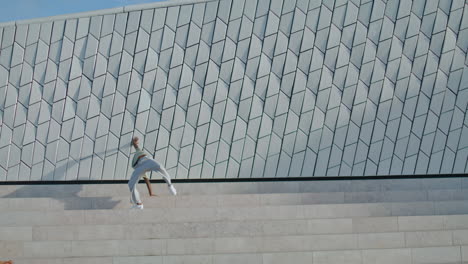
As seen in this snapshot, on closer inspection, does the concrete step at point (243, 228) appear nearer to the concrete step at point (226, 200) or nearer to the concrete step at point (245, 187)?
the concrete step at point (226, 200)

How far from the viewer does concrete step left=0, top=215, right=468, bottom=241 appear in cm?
1212

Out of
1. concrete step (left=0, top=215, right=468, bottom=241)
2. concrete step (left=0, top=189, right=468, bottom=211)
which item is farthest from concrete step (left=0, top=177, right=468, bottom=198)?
concrete step (left=0, top=215, right=468, bottom=241)

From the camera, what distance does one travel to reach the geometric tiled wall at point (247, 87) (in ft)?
54.1

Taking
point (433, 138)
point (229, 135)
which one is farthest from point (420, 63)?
point (229, 135)

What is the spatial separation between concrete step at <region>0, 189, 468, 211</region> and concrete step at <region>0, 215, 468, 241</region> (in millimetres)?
1694

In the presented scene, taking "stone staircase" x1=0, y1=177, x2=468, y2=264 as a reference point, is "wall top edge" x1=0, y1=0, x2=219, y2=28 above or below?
above

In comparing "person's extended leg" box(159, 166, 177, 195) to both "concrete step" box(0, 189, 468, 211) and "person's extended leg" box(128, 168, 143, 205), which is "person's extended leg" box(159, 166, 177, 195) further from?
"person's extended leg" box(128, 168, 143, 205)

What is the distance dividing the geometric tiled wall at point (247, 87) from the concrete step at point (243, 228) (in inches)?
165

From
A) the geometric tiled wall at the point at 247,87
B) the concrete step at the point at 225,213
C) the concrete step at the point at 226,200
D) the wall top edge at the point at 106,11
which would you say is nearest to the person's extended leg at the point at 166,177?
the concrete step at the point at 226,200

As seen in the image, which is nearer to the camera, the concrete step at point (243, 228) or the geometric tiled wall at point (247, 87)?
the concrete step at point (243, 228)

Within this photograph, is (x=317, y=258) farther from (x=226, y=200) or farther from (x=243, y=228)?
(x=226, y=200)

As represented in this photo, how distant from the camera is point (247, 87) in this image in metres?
16.7

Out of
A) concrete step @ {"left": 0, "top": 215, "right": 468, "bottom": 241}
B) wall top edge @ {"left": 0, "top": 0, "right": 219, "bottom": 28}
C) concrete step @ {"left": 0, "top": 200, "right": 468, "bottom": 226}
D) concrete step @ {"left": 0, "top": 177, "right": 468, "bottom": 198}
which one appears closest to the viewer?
concrete step @ {"left": 0, "top": 215, "right": 468, "bottom": 241}

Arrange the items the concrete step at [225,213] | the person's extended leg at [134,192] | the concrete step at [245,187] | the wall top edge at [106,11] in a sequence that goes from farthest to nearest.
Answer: the wall top edge at [106,11] < the concrete step at [245,187] < the person's extended leg at [134,192] < the concrete step at [225,213]
